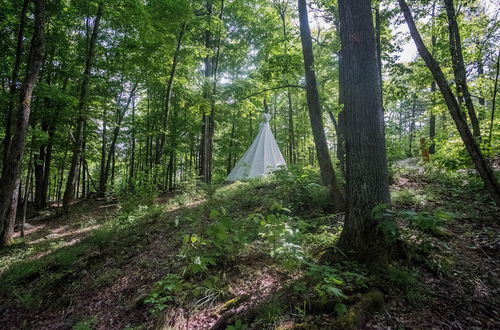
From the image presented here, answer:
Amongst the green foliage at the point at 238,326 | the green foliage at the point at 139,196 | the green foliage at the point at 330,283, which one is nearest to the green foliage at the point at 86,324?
the green foliage at the point at 238,326

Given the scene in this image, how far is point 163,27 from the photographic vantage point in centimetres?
912

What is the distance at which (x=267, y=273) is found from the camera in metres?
3.14

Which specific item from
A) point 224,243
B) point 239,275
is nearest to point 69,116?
point 224,243

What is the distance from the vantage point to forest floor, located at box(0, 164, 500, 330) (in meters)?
2.19

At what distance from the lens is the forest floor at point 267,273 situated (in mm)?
2193

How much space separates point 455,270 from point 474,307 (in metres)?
0.50

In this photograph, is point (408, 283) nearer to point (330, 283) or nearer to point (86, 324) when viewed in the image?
point (330, 283)

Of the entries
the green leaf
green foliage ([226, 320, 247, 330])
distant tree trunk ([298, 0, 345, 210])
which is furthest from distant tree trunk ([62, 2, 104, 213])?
the green leaf

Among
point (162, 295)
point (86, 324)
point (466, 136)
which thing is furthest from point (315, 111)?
point (86, 324)

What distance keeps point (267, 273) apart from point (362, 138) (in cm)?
200

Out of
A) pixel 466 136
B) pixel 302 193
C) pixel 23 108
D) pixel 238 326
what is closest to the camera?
pixel 238 326

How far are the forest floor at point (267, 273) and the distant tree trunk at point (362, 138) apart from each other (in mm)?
218

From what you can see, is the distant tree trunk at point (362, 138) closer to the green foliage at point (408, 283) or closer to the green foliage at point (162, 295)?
the green foliage at point (408, 283)

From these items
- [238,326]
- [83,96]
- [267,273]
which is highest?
[83,96]
